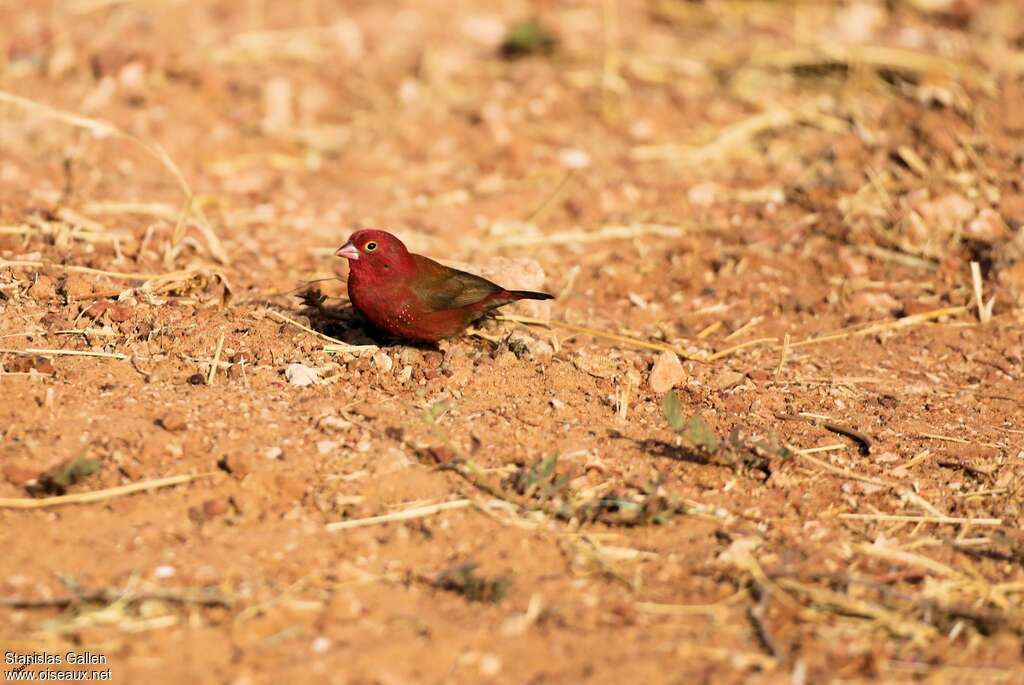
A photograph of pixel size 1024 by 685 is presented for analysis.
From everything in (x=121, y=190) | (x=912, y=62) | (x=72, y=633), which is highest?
(x=912, y=62)

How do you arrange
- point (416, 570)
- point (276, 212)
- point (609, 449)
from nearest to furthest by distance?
point (416, 570) < point (609, 449) < point (276, 212)

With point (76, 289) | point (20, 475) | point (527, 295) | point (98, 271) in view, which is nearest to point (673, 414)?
point (527, 295)

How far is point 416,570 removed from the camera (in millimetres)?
3828

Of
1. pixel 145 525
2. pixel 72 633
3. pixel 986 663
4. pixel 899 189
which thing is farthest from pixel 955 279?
pixel 72 633

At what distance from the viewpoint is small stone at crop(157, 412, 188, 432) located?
429cm

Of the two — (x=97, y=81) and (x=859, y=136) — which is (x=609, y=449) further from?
(x=97, y=81)

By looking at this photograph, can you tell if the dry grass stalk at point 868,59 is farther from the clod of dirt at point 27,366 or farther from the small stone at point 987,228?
the clod of dirt at point 27,366

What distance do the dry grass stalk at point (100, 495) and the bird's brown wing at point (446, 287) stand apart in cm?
123

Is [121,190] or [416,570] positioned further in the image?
[121,190]

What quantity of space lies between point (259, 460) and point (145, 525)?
1.45 feet

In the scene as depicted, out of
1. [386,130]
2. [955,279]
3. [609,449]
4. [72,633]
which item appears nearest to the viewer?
[72,633]

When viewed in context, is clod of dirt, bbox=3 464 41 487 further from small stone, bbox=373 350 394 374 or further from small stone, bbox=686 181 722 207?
small stone, bbox=686 181 722 207

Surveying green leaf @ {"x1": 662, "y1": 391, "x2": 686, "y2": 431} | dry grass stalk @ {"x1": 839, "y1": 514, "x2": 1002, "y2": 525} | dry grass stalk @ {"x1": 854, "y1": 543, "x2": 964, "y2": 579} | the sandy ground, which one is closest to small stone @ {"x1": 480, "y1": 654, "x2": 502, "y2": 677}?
the sandy ground

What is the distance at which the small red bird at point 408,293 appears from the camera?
16.3 ft
